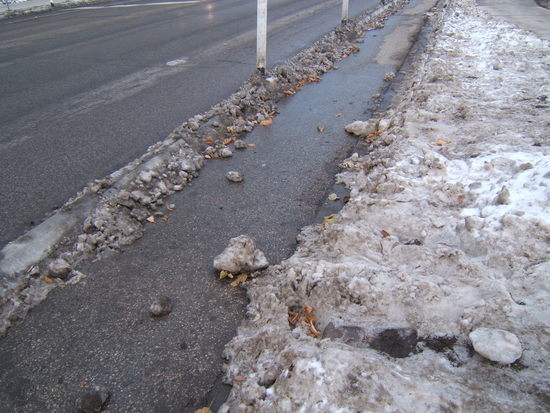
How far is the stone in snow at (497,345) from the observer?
194cm

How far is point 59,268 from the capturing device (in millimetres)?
2877

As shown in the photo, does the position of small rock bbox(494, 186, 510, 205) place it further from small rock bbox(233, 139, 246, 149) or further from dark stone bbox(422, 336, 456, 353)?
small rock bbox(233, 139, 246, 149)

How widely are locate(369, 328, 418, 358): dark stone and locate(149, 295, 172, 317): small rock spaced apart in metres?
1.28

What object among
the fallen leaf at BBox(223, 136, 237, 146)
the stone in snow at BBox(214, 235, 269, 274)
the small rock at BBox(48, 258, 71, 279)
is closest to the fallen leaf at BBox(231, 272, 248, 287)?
the stone in snow at BBox(214, 235, 269, 274)

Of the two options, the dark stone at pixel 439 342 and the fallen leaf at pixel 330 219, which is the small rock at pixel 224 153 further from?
the dark stone at pixel 439 342

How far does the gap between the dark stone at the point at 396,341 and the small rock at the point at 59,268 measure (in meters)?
2.13

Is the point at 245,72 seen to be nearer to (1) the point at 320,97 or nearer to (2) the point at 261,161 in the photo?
(1) the point at 320,97

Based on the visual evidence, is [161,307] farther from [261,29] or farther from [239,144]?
[261,29]

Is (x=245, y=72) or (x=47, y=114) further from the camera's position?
(x=245, y=72)

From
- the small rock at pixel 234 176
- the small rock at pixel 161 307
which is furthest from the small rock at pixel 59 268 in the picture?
the small rock at pixel 234 176

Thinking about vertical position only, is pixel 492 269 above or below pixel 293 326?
above

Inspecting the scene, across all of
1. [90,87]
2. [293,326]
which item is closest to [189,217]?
[293,326]

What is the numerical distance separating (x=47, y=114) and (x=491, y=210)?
5.42 meters

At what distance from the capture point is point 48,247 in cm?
306
